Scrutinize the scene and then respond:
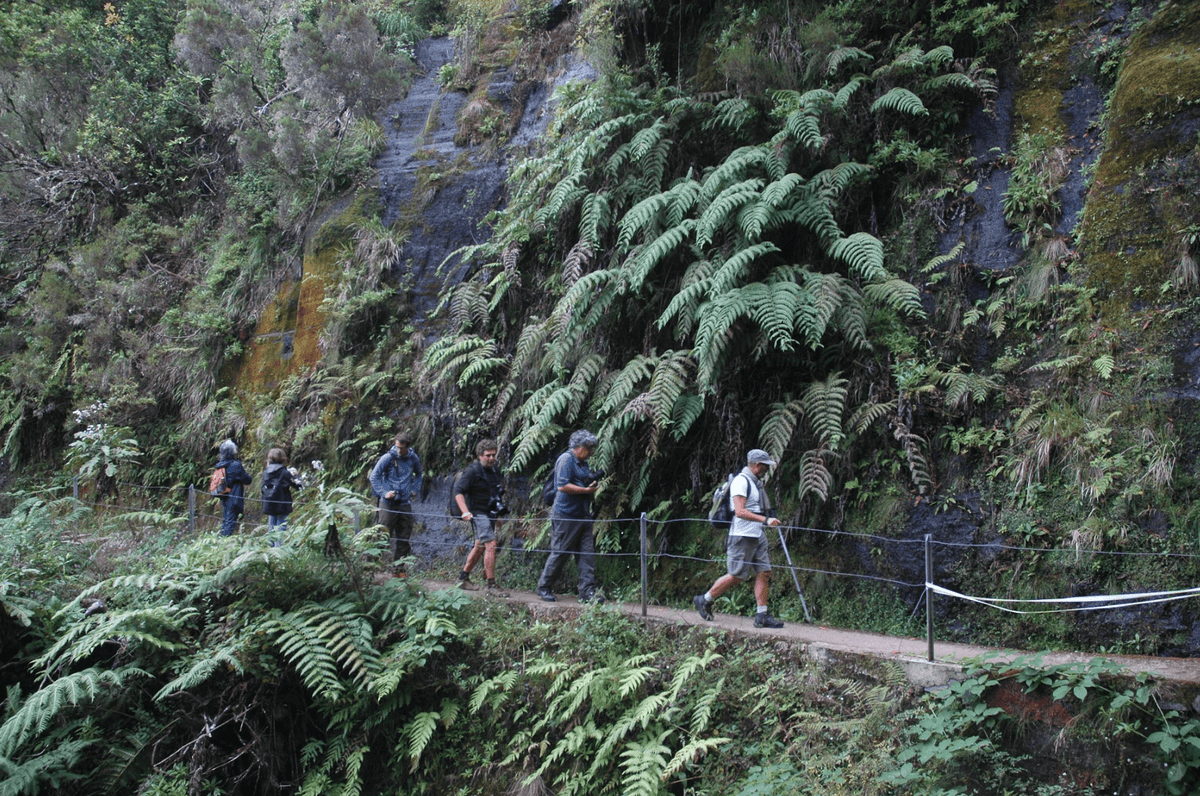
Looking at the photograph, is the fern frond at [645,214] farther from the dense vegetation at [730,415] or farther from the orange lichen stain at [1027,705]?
the orange lichen stain at [1027,705]

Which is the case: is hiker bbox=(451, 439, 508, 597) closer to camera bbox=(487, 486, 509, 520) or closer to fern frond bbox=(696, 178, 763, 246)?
camera bbox=(487, 486, 509, 520)

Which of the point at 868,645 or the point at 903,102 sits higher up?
the point at 903,102

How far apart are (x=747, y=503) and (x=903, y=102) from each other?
4582 mm

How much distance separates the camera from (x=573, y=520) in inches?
302

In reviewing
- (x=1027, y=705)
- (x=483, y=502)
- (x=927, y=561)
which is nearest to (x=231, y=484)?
(x=483, y=502)

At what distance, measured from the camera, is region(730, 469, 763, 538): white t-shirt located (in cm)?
639

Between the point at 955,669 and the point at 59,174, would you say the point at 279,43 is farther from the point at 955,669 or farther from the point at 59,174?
the point at 955,669

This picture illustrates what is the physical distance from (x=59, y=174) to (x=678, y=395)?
1710 centimetres

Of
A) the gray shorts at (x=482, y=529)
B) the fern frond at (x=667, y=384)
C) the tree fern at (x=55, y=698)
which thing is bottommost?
the tree fern at (x=55, y=698)

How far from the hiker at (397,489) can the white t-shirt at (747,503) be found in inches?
164

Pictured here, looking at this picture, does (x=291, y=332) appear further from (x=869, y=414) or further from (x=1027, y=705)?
(x=1027, y=705)

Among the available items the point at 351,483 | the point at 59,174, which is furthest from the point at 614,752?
the point at 59,174

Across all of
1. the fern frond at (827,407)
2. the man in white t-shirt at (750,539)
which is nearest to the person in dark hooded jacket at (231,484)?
the man in white t-shirt at (750,539)

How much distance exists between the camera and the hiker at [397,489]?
9.05 meters
